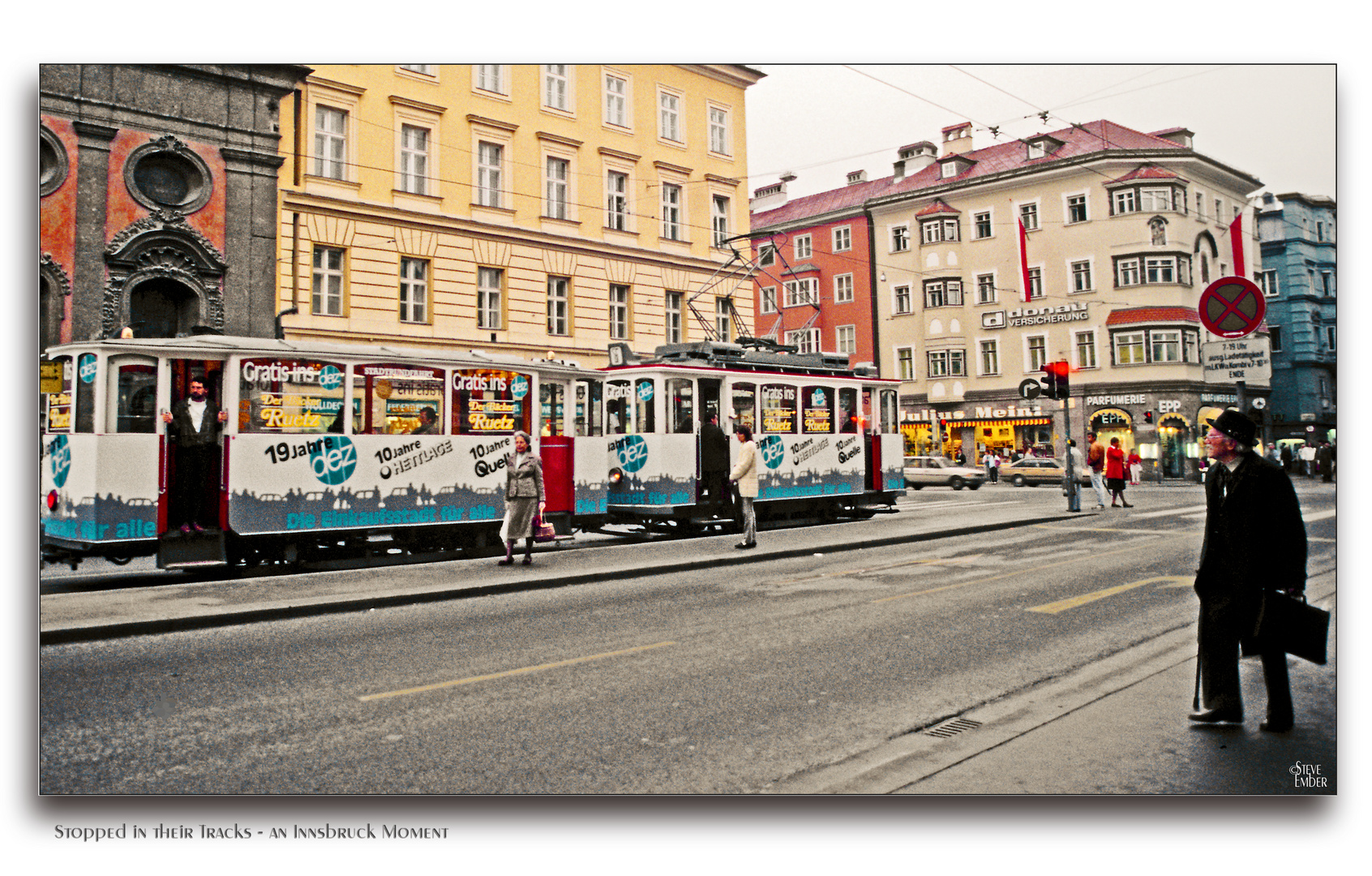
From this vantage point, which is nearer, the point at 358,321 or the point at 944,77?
the point at 944,77

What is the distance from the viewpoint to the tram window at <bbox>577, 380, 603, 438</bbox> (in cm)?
1330

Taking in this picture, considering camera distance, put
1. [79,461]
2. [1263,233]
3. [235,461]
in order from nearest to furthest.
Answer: [1263,233] < [79,461] < [235,461]

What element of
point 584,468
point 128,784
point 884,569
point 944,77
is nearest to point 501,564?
point 584,468

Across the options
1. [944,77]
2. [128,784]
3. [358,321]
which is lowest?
[128,784]

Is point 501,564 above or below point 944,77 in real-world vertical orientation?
below

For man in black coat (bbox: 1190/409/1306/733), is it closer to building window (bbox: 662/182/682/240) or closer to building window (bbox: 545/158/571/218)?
building window (bbox: 545/158/571/218)

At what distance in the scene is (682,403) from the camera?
1508 centimetres

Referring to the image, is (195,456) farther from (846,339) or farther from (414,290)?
(846,339)

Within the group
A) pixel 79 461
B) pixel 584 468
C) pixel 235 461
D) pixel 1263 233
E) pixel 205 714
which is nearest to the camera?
pixel 205 714

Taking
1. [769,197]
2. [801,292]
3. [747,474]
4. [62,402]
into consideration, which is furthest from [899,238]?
[62,402]

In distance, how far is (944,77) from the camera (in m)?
6.10

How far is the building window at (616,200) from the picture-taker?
962 centimetres

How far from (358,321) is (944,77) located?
6.38m

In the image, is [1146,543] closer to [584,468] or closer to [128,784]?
[584,468]
